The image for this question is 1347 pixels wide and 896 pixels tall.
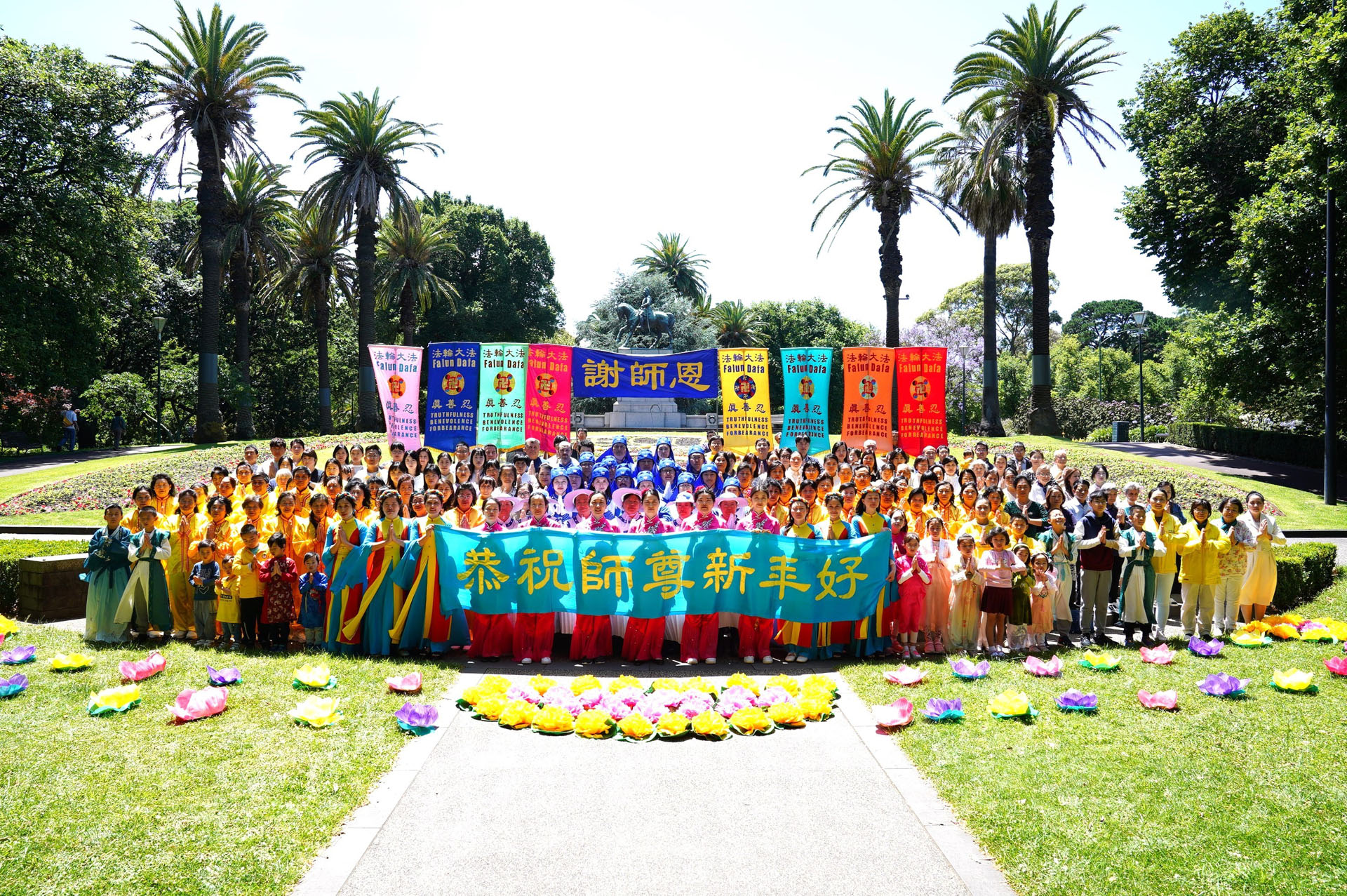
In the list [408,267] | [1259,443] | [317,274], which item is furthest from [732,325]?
[1259,443]

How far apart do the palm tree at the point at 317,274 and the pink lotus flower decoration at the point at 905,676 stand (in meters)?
32.9

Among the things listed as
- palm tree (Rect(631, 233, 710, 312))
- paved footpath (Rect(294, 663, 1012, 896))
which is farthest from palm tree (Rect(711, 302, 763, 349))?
paved footpath (Rect(294, 663, 1012, 896))

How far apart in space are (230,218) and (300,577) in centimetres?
3125

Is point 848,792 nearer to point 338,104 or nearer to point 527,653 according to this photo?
point 527,653

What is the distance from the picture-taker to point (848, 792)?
5.48 metres

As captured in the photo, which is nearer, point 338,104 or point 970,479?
point 970,479

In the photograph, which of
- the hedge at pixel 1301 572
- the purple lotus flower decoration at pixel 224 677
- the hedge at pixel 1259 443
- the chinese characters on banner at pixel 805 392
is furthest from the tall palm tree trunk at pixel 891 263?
the purple lotus flower decoration at pixel 224 677

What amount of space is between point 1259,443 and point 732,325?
31.5m

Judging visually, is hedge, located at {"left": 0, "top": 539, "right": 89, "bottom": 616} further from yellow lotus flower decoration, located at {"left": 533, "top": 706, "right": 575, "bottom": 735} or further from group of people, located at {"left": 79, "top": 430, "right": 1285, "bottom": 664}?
yellow lotus flower decoration, located at {"left": 533, "top": 706, "right": 575, "bottom": 735}

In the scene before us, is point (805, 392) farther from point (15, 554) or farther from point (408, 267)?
point (408, 267)

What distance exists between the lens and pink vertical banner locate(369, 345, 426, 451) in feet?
49.3

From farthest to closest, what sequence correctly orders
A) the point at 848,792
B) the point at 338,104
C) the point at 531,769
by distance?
the point at 338,104 → the point at 531,769 → the point at 848,792

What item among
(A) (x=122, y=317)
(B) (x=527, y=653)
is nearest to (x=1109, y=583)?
(B) (x=527, y=653)

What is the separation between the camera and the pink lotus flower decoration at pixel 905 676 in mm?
7568
